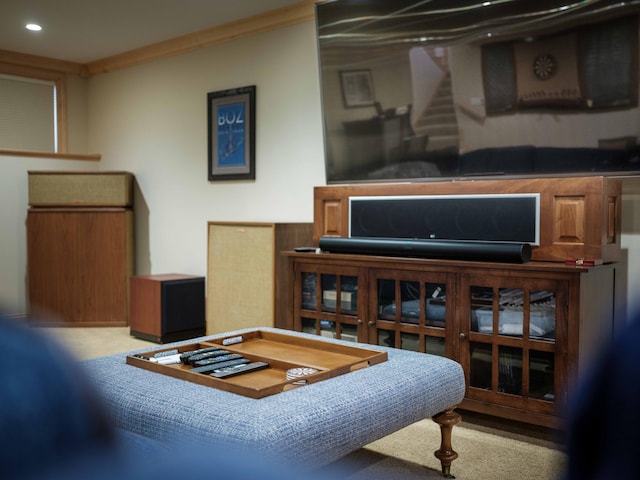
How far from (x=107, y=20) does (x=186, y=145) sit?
3.39 ft

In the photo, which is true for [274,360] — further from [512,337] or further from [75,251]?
[75,251]

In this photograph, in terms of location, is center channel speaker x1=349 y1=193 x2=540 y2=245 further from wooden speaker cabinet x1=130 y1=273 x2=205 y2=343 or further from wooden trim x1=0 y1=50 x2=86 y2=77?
wooden trim x1=0 y1=50 x2=86 y2=77

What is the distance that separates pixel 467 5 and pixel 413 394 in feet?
6.56

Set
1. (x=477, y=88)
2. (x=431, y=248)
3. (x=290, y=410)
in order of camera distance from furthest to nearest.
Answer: (x=477, y=88) → (x=431, y=248) → (x=290, y=410)

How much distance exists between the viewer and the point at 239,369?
1.96 metres

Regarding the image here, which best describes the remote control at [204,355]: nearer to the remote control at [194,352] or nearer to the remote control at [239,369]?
the remote control at [194,352]

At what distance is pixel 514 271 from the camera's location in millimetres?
2523

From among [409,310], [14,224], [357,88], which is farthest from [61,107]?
[409,310]

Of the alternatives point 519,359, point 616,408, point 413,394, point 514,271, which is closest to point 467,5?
point 514,271

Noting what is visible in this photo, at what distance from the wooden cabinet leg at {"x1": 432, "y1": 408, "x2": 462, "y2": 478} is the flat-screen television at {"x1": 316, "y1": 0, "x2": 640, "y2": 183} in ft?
4.38

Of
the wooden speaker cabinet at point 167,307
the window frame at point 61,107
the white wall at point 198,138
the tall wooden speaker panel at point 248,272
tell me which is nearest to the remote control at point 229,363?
the tall wooden speaker panel at point 248,272

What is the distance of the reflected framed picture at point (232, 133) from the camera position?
4348 mm

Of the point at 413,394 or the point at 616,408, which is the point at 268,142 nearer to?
the point at 413,394

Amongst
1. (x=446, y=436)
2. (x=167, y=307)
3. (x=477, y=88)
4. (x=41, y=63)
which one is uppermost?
(x=41, y=63)
